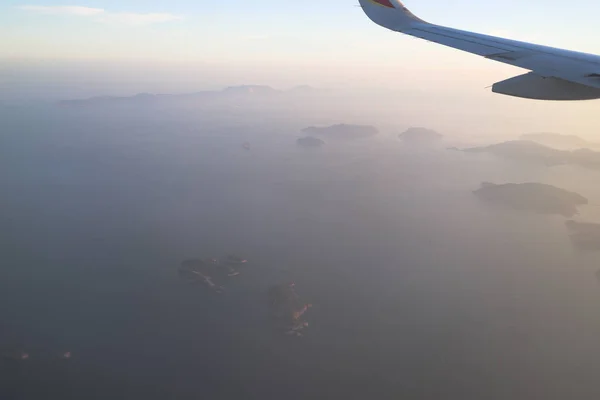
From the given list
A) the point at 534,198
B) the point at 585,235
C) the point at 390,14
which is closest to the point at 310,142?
the point at 534,198

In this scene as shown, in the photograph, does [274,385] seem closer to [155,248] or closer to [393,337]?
[393,337]

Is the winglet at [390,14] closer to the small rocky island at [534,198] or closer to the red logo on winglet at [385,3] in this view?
the red logo on winglet at [385,3]

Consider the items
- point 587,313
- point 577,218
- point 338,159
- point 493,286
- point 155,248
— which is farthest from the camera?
point 338,159

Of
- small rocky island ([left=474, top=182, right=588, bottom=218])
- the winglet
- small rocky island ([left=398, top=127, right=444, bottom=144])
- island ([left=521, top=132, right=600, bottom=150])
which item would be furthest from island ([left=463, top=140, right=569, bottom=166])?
the winglet

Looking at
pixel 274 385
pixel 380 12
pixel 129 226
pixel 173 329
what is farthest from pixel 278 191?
pixel 380 12

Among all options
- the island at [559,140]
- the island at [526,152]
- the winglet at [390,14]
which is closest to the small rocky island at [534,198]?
the island at [526,152]

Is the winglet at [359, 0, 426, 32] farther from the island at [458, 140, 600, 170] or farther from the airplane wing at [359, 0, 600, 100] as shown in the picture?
the island at [458, 140, 600, 170]

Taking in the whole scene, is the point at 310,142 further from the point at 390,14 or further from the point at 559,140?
the point at 390,14
